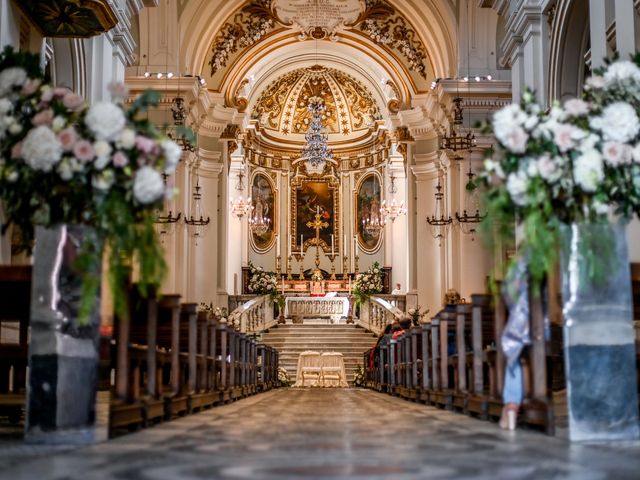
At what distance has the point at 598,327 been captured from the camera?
457 centimetres

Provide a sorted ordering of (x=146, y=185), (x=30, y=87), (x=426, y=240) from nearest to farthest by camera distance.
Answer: (x=146, y=185) → (x=30, y=87) → (x=426, y=240)

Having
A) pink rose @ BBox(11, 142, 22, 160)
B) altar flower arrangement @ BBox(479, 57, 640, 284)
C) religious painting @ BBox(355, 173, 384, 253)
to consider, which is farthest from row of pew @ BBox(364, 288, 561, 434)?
religious painting @ BBox(355, 173, 384, 253)

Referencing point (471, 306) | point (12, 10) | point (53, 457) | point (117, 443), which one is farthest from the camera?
point (12, 10)

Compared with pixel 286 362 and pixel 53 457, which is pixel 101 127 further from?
pixel 286 362

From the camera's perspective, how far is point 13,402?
563cm

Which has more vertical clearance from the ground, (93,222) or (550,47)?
(550,47)

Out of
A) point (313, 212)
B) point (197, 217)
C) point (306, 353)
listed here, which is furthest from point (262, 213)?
point (306, 353)

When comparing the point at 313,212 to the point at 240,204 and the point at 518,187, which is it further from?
the point at 518,187

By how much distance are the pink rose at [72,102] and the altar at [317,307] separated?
1868 centimetres

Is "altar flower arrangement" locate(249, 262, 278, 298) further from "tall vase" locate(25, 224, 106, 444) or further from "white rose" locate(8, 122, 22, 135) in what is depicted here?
"tall vase" locate(25, 224, 106, 444)

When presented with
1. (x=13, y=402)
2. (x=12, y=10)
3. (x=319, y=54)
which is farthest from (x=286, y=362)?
(x=13, y=402)

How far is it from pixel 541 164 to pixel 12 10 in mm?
5041

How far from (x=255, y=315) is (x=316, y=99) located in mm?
7456

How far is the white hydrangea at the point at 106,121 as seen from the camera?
4473 mm
